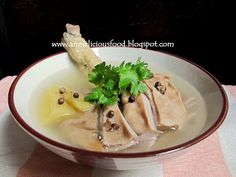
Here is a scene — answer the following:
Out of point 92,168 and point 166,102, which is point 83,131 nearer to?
point 92,168

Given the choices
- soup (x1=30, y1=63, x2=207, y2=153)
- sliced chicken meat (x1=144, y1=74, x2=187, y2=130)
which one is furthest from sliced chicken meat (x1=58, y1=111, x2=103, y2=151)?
sliced chicken meat (x1=144, y1=74, x2=187, y2=130)

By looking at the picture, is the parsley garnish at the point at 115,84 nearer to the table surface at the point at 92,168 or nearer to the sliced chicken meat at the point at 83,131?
the sliced chicken meat at the point at 83,131

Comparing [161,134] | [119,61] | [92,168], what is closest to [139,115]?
[161,134]

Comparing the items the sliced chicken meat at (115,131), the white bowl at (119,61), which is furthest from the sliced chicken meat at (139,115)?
the white bowl at (119,61)

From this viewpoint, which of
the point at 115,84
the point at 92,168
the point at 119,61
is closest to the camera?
the point at 92,168

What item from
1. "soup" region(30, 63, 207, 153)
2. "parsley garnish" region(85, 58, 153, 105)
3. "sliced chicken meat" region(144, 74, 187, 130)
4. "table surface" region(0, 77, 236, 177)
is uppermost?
"parsley garnish" region(85, 58, 153, 105)

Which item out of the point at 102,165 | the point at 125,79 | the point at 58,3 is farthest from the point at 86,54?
the point at 58,3

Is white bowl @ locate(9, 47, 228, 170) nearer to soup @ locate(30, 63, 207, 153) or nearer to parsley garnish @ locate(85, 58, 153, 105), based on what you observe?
soup @ locate(30, 63, 207, 153)
